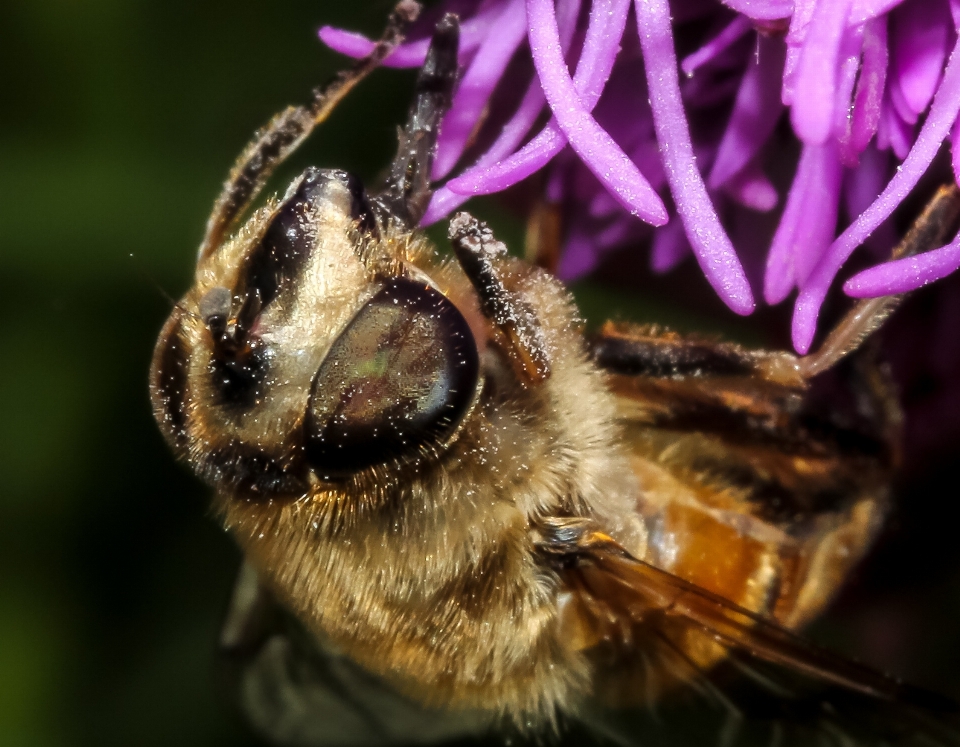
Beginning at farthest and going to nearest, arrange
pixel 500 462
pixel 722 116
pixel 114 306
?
pixel 114 306
pixel 722 116
pixel 500 462

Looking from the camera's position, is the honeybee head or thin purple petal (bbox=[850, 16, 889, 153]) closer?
the honeybee head

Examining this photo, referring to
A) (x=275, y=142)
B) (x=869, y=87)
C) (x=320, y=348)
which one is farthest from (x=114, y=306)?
(x=869, y=87)

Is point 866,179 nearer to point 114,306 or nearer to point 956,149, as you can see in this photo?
point 956,149

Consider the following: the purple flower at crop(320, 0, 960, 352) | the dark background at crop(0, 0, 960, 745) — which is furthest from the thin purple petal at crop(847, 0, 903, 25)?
the dark background at crop(0, 0, 960, 745)

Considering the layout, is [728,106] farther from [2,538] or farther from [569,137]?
[2,538]

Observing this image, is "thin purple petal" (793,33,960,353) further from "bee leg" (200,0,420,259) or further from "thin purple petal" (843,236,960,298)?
"bee leg" (200,0,420,259)

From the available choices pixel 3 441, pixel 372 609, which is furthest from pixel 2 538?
pixel 372 609
